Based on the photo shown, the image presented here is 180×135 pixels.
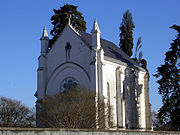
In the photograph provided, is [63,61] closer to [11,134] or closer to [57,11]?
[57,11]

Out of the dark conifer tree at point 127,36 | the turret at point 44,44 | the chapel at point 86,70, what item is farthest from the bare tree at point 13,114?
the dark conifer tree at point 127,36

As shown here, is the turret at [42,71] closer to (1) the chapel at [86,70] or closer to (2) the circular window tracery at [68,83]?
(1) the chapel at [86,70]

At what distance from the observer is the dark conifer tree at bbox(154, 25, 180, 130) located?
38.6 m

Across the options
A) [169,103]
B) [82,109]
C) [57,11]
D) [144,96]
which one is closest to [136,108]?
[144,96]

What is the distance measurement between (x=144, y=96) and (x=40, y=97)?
16857 millimetres

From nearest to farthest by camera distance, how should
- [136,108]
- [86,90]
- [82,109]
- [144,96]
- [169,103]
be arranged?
[82,109] < [86,90] < [169,103] < [136,108] < [144,96]

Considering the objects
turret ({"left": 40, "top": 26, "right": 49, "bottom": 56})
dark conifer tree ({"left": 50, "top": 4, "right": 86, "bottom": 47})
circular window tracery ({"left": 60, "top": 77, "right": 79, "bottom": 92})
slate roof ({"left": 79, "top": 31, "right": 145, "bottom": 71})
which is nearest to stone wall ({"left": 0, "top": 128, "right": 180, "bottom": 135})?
circular window tracery ({"left": 60, "top": 77, "right": 79, "bottom": 92})

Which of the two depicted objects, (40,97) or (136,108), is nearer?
(40,97)

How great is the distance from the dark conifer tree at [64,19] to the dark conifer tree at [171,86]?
1715 centimetres

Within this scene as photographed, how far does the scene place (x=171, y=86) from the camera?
40.0 meters

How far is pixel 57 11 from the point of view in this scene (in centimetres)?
5478

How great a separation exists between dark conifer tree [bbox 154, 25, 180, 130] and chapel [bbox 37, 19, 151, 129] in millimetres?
5028

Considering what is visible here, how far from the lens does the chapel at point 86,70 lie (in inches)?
1516

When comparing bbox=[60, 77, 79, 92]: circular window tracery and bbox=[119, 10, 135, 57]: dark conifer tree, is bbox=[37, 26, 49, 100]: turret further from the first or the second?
bbox=[119, 10, 135, 57]: dark conifer tree
